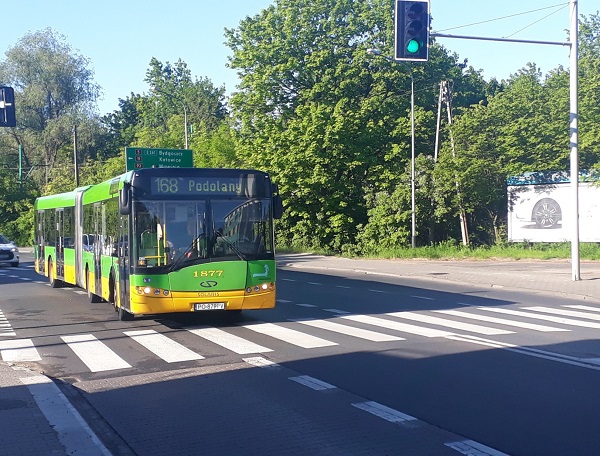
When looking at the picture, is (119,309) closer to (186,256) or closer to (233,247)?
(186,256)

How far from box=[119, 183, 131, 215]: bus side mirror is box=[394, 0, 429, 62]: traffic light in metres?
5.68

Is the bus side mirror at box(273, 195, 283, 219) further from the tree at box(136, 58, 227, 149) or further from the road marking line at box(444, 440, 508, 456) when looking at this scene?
the tree at box(136, 58, 227, 149)

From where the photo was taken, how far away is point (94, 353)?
11.5 m

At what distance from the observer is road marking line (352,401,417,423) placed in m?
7.26

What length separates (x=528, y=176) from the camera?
3909 cm

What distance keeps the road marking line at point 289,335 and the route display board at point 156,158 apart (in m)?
25.3

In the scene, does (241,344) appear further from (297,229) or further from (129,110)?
(129,110)

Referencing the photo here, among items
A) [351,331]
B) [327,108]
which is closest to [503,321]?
[351,331]

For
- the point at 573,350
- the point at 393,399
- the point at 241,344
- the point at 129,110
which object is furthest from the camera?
the point at 129,110

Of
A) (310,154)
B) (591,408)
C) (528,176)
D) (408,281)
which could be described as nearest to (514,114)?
(528,176)

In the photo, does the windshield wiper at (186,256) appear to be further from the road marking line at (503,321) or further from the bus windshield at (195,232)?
the road marking line at (503,321)

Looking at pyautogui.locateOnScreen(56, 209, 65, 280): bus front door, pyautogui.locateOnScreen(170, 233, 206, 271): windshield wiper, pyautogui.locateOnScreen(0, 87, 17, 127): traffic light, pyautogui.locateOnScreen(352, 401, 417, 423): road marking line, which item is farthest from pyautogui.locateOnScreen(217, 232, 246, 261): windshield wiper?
pyautogui.locateOnScreen(56, 209, 65, 280): bus front door

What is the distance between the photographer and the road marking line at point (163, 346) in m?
10.9

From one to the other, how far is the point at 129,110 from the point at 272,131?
208 feet
